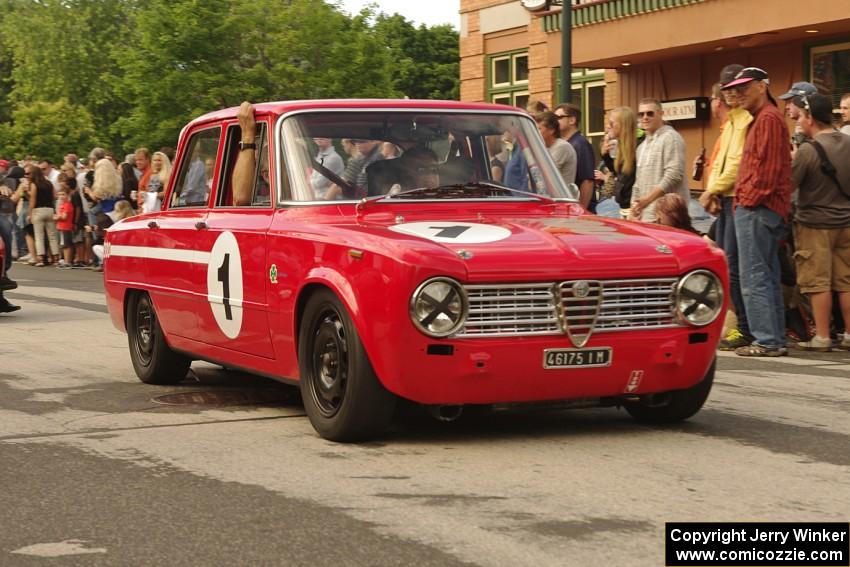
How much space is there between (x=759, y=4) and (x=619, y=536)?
19.1m

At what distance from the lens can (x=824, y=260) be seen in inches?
457

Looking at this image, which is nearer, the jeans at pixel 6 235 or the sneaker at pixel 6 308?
the sneaker at pixel 6 308

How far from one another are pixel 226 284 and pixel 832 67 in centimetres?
1709

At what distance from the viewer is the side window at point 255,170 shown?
26.3 feet

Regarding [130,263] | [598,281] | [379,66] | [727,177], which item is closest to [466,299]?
[598,281]

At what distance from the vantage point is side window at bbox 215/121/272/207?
26.3 ft

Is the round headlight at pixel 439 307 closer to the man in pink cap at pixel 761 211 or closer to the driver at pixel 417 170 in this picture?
the driver at pixel 417 170

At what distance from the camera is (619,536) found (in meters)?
4.92

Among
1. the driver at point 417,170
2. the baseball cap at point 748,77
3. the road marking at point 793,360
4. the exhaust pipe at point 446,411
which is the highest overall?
the baseball cap at point 748,77

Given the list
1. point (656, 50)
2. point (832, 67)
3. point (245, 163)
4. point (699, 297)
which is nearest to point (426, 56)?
point (656, 50)

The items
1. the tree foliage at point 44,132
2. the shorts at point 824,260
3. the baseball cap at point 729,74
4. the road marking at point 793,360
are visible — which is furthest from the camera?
the tree foliage at point 44,132

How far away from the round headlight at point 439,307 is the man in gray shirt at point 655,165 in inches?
223

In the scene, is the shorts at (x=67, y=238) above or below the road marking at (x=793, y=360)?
below

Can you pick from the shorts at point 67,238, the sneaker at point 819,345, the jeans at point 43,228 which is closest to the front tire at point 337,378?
the sneaker at point 819,345
